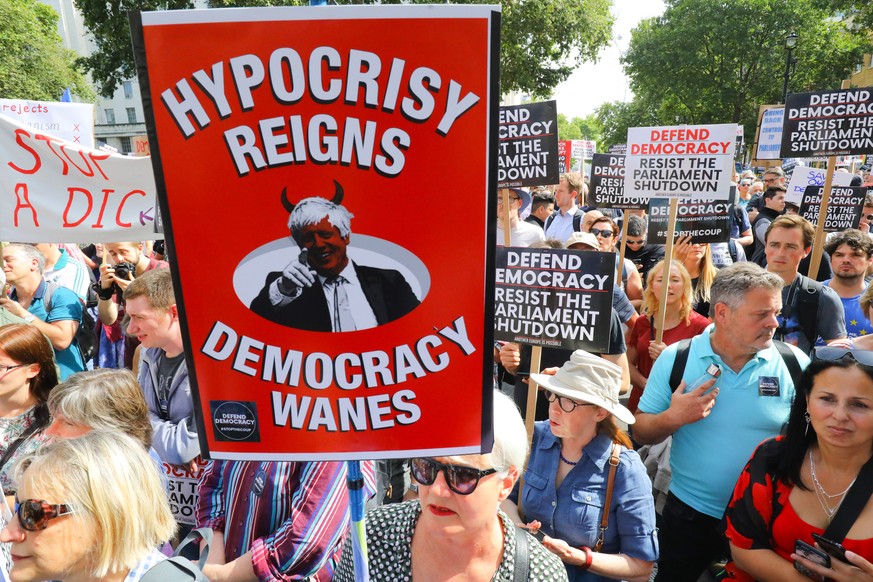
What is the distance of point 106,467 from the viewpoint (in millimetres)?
1945

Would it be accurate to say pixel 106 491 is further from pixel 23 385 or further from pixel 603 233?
pixel 603 233

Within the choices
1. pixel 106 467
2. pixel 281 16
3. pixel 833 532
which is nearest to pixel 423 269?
pixel 281 16

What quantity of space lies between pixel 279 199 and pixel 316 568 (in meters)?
1.64

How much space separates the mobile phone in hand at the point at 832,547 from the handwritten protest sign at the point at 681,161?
11.2 feet

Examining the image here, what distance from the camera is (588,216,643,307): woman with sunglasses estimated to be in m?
5.77

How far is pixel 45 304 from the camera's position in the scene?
4.44 metres

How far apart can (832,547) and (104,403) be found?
2842 millimetres

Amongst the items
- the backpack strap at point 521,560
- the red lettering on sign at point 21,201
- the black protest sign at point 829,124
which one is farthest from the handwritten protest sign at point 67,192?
the black protest sign at point 829,124

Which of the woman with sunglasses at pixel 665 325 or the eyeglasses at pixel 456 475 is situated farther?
the woman with sunglasses at pixel 665 325

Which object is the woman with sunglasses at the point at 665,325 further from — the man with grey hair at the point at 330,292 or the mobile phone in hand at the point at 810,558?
the man with grey hair at the point at 330,292

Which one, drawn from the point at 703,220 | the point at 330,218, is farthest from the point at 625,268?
the point at 330,218

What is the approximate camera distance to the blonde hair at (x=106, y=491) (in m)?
1.86

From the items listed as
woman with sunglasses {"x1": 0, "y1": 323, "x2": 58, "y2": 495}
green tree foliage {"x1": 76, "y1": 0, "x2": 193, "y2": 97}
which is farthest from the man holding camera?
green tree foliage {"x1": 76, "y1": 0, "x2": 193, "y2": 97}

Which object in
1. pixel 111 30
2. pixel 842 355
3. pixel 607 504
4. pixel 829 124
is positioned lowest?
pixel 607 504
